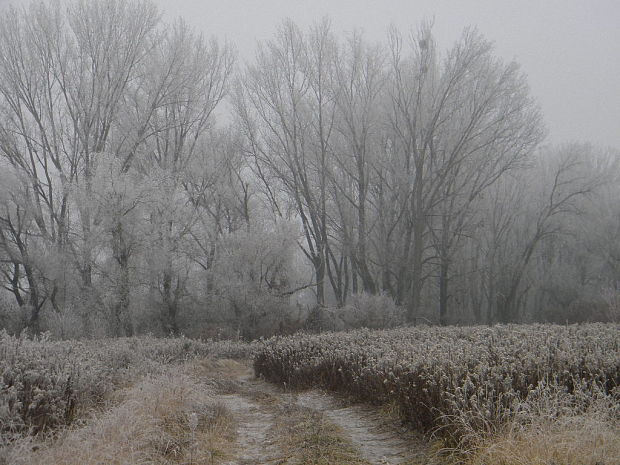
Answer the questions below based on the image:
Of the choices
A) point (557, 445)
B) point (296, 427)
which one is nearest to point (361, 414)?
point (296, 427)

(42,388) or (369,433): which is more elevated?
(42,388)

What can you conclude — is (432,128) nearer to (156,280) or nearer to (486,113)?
(486,113)

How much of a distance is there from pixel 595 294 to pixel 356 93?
1714 centimetres

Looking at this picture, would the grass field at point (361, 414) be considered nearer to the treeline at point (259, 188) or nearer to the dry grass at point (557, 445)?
the dry grass at point (557, 445)

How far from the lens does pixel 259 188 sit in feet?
105

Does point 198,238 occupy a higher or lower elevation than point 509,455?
higher

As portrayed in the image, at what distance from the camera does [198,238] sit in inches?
1062

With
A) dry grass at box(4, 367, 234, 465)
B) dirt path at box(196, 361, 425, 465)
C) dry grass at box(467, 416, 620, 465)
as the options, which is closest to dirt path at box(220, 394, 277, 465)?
dirt path at box(196, 361, 425, 465)

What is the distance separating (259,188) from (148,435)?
1090 inches

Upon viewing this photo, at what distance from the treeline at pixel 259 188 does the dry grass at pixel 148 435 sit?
13.9 metres

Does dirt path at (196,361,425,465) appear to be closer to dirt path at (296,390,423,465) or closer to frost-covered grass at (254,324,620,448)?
dirt path at (296,390,423,465)

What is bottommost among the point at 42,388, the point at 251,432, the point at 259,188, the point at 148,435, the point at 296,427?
the point at 251,432

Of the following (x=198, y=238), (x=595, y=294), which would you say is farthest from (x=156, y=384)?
(x=595, y=294)

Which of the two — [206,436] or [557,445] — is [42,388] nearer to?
[206,436]
